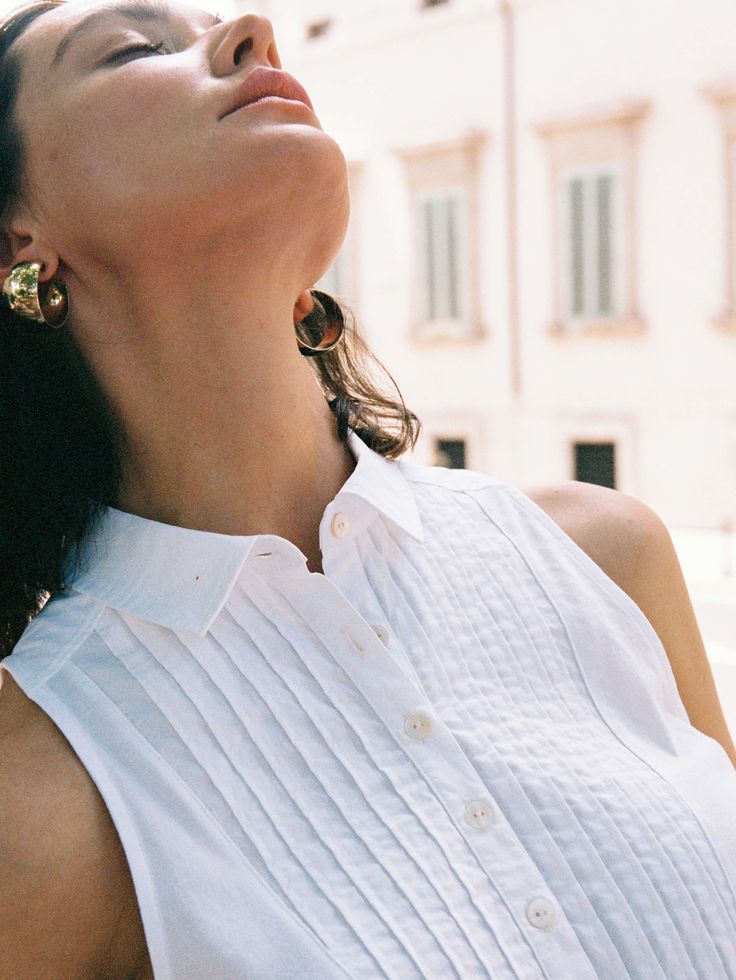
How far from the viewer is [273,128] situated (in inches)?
45.0

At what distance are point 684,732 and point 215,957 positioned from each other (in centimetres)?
57

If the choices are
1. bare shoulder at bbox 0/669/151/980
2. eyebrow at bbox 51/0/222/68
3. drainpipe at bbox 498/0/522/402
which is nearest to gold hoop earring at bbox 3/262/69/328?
eyebrow at bbox 51/0/222/68

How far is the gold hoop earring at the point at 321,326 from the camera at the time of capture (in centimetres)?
153

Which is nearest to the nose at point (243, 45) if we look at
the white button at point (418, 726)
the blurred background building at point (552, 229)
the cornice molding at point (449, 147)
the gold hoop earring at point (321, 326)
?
the gold hoop earring at point (321, 326)

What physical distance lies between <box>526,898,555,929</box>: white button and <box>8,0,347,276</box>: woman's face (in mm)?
654

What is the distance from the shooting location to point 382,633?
114 centimetres

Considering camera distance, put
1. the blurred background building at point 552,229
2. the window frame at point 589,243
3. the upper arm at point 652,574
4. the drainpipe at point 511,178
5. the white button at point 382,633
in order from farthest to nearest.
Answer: the drainpipe at point 511,178, the window frame at point 589,243, the blurred background building at point 552,229, the upper arm at point 652,574, the white button at point 382,633

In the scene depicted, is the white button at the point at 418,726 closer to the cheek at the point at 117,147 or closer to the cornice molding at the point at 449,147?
the cheek at the point at 117,147

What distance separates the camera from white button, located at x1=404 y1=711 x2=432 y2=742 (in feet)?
3.50

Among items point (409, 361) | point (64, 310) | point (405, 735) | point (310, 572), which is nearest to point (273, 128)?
point (64, 310)

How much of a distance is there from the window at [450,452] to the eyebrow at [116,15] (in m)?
10.5

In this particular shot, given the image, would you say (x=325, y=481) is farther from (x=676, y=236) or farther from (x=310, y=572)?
(x=676, y=236)

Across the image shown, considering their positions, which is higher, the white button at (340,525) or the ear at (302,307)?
the ear at (302,307)

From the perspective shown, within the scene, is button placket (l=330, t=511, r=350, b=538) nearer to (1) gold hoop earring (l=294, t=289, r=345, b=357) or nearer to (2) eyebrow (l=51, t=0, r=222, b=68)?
(1) gold hoop earring (l=294, t=289, r=345, b=357)
